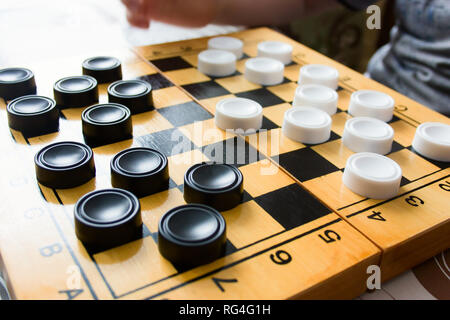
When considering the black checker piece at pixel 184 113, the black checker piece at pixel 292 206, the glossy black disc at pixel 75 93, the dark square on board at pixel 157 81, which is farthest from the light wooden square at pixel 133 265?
the dark square on board at pixel 157 81

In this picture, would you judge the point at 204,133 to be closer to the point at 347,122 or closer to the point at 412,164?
the point at 347,122

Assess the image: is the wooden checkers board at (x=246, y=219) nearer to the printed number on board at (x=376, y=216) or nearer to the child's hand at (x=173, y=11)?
the printed number on board at (x=376, y=216)

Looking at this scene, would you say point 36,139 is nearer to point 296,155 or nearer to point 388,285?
point 296,155

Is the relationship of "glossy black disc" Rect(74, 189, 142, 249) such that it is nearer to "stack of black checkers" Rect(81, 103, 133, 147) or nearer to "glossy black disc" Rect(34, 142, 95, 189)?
"glossy black disc" Rect(34, 142, 95, 189)

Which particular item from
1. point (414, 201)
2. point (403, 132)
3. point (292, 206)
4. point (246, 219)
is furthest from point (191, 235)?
point (403, 132)

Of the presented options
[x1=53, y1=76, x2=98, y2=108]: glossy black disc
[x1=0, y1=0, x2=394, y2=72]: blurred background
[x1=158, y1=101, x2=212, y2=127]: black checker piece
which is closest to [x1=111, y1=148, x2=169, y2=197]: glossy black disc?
[x1=158, y1=101, x2=212, y2=127]: black checker piece
